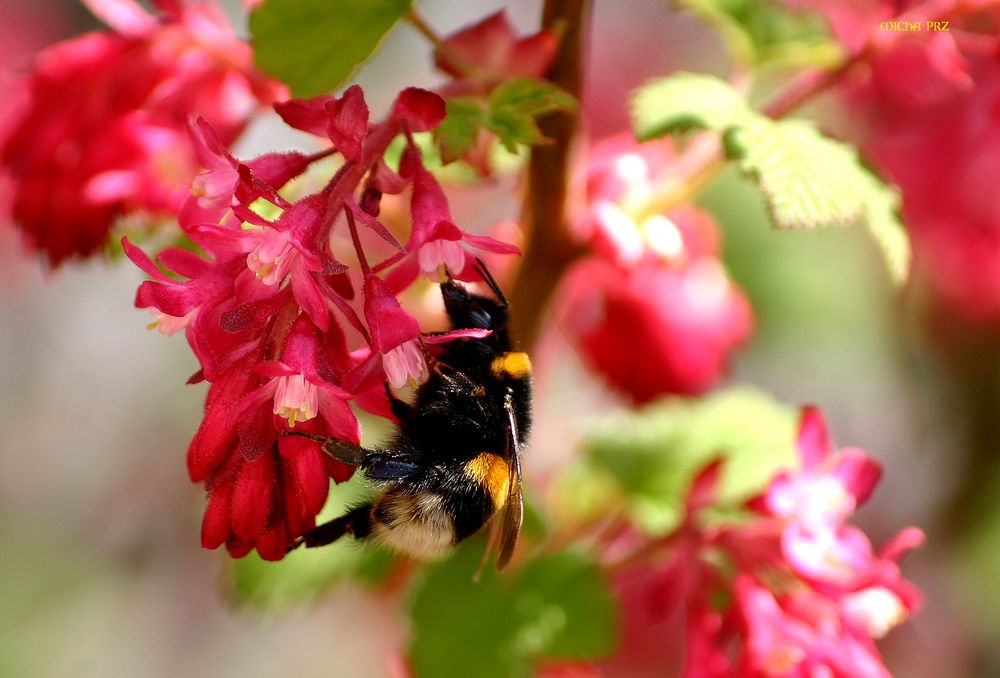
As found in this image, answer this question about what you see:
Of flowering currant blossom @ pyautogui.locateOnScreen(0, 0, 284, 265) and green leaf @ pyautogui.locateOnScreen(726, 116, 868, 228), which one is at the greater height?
green leaf @ pyautogui.locateOnScreen(726, 116, 868, 228)

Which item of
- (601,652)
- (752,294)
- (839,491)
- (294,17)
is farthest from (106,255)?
(752,294)

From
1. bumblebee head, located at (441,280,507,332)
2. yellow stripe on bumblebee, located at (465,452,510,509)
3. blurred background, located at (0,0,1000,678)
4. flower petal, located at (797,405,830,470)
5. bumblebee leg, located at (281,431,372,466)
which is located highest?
bumblebee leg, located at (281,431,372,466)

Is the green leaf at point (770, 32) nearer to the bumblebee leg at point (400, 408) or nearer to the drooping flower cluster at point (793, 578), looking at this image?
the drooping flower cluster at point (793, 578)

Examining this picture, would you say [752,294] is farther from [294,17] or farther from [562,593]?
[294,17]

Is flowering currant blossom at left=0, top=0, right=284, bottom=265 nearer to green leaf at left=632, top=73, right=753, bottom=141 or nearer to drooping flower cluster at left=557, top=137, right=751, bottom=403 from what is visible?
green leaf at left=632, top=73, right=753, bottom=141

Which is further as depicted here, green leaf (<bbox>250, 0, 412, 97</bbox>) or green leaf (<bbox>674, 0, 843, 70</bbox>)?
green leaf (<bbox>674, 0, 843, 70</bbox>)

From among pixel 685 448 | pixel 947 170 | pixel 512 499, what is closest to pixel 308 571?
pixel 685 448

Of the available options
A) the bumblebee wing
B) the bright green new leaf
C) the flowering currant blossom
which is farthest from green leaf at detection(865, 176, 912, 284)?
the flowering currant blossom
